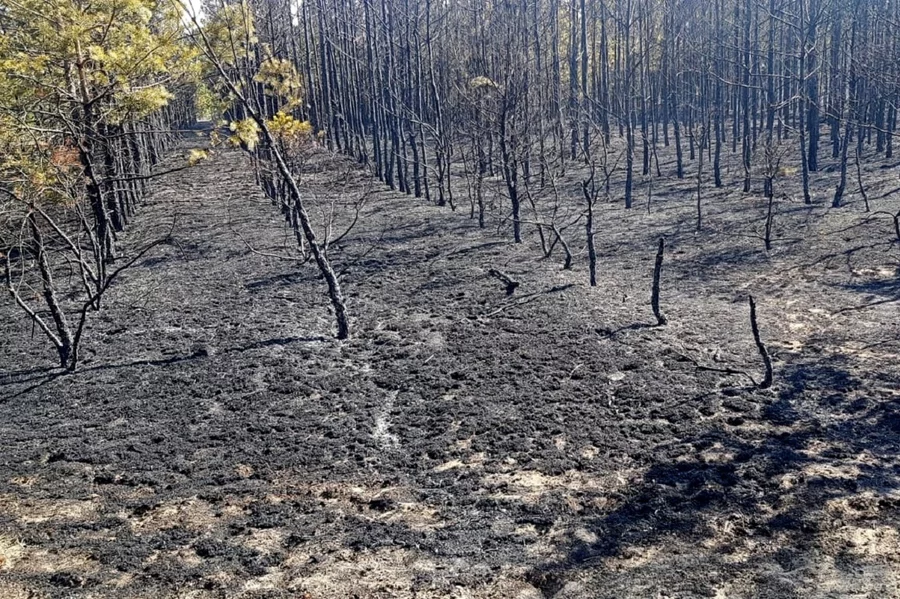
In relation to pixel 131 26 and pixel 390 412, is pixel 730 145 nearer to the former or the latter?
pixel 131 26

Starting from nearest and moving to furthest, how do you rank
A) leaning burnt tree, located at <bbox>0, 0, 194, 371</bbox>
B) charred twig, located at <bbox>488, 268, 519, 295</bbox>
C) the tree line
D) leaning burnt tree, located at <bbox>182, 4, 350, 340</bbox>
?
1. leaning burnt tree, located at <bbox>182, 4, 350, 340</bbox>
2. leaning burnt tree, located at <bbox>0, 0, 194, 371</bbox>
3. charred twig, located at <bbox>488, 268, 519, 295</bbox>
4. the tree line

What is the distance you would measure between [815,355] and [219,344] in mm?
8469

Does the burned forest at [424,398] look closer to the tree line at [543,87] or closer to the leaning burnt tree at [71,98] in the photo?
the leaning burnt tree at [71,98]

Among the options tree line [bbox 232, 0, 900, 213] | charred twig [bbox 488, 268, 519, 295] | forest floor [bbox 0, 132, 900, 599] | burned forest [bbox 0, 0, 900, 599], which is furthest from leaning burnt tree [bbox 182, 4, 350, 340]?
charred twig [bbox 488, 268, 519, 295]

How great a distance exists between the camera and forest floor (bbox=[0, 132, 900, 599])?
5.55 metres

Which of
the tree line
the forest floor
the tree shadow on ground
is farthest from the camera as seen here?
the tree line

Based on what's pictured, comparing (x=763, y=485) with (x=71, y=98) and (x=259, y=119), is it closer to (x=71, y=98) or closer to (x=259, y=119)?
(x=259, y=119)

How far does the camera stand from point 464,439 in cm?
787

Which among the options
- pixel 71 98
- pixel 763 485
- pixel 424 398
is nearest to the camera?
pixel 763 485

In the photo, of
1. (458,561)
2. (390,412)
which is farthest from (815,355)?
(458,561)

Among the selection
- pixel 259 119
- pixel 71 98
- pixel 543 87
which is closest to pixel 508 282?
pixel 259 119

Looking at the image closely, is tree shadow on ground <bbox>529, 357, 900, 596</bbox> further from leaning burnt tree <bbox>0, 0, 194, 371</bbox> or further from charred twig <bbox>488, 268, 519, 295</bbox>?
leaning burnt tree <bbox>0, 0, 194, 371</bbox>

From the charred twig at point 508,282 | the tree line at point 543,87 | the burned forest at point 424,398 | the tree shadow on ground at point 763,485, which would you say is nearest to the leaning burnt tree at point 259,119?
the burned forest at point 424,398

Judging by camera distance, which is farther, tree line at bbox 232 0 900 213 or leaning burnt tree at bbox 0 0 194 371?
tree line at bbox 232 0 900 213
